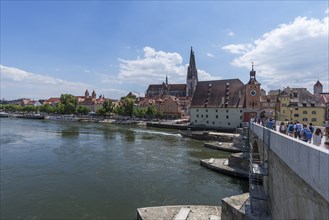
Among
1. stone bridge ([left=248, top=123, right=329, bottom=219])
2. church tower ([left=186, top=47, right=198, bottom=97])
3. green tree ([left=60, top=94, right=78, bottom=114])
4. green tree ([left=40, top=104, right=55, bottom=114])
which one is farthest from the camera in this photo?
green tree ([left=40, top=104, right=55, bottom=114])

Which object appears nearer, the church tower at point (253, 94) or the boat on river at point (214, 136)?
the boat on river at point (214, 136)

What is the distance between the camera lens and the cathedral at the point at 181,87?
460 feet

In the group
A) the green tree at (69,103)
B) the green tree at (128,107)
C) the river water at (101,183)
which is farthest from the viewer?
the green tree at (69,103)

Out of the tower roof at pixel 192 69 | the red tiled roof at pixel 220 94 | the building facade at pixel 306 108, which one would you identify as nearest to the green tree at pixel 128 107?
the red tiled roof at pixel 220 94

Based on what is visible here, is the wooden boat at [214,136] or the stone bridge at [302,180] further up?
the stone bridge at [302,180]

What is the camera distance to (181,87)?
154 m

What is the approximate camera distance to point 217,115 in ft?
225

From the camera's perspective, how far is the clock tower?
193ft

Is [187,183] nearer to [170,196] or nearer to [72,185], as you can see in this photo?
[170,196]

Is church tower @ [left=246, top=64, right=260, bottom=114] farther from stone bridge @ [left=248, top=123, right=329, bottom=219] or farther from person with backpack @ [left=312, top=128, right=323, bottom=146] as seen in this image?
stone bridge @ [left=248, top=123, right=329, bottom=219]

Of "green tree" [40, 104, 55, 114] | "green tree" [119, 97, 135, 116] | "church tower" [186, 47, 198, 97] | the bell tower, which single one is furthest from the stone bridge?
"green tree" [40, 104, 55, 114]

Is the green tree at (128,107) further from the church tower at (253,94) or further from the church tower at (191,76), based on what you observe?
the church tower at (253,94)

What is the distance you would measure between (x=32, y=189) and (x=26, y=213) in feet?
14.8

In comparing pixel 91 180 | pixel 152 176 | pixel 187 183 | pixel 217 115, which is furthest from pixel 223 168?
pixel 217 115
